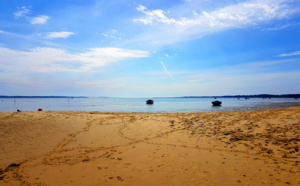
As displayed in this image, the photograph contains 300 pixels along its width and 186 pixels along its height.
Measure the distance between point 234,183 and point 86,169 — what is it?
4.83m

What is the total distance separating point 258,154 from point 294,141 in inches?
108

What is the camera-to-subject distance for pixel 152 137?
34.7 ft

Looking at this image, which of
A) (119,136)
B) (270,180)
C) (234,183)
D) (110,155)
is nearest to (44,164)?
(110,155)

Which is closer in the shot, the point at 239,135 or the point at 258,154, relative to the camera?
the point at 258,154

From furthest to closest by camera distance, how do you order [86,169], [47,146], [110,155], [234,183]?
[47,146], [110,155], [86,169], [234,183]

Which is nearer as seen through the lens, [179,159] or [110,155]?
[179,159]

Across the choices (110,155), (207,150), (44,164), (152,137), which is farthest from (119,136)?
(207,150)

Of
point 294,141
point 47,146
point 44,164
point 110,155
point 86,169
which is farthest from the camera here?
point 47,146

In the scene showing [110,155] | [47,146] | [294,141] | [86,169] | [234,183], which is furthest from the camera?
[47,146]

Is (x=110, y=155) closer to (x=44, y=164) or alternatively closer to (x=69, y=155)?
(x=69, y=155)

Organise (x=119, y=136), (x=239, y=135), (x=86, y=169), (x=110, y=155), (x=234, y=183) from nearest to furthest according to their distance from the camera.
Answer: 1. (x=234, y=183)
2. (x=86, y=169)
3. (x=110, y=155)
4. (x=239, y=135)
5. (x=119, y=136)

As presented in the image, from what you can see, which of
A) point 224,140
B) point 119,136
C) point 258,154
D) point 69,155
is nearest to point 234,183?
point 258,154

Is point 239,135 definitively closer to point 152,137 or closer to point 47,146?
point 152,137

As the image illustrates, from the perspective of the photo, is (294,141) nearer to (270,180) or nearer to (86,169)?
(270,180)
